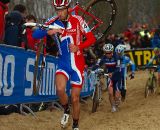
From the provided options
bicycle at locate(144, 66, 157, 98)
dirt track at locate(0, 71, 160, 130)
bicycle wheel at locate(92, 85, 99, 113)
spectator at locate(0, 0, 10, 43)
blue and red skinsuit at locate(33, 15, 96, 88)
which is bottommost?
dirt track at locate(0, 71, 160, 130)

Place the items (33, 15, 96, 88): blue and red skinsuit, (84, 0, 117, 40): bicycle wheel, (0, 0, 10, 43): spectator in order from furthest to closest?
(84, 0, 117, 40): bicycle wheel, (0, 0, 10, 43): spectator, (33, 15, 96, 88): blue and red skinsuit

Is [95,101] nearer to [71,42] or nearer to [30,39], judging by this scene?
[30,39]

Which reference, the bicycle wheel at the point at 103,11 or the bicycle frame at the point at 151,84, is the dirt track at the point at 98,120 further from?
the bicycle wheel at the point at 103,11

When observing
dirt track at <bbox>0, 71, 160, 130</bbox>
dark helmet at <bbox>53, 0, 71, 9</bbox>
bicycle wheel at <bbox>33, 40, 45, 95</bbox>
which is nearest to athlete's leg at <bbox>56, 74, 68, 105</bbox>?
dirt track at <bbox>0, 71, 160, 130</bbox>

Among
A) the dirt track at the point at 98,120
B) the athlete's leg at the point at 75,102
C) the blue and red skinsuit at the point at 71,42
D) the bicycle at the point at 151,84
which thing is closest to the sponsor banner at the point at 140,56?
the bicycle at the point at 151,84

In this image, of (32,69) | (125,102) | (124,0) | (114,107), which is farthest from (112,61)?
(124,0)

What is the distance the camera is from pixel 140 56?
2744 centimetres

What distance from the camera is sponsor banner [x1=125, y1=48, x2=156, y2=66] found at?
89.4 feet

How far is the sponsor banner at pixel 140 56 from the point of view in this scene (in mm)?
27241

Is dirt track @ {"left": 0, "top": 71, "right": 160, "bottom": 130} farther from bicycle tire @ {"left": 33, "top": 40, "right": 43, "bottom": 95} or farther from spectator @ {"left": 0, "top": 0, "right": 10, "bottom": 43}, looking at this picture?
spectator @ {"left": 0, "top": 0, "right": 10, "bottom": 43}


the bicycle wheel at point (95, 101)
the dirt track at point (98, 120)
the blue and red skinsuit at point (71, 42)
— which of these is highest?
the blue and red skinsuit at point (71, 42)

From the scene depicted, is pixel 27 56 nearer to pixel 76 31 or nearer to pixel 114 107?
pixel 76 31

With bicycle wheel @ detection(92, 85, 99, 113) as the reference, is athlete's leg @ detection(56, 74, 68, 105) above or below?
above

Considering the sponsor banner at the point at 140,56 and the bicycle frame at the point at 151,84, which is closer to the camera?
the bicycle frame at the point at 151,84
